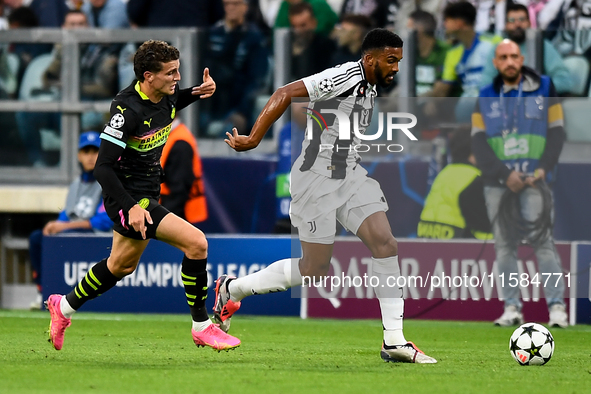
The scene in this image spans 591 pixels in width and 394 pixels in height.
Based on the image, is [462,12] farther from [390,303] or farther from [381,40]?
[390,303]

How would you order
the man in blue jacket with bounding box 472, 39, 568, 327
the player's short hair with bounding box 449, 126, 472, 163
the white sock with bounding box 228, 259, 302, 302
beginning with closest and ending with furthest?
the white sock with bounding box 228, 259, 302, 302
the man in blue jacket with bounding box 472, 39, 568, 327
the player's short hair with bounding box 449, 126, 472, 163

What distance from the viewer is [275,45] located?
11.0 m

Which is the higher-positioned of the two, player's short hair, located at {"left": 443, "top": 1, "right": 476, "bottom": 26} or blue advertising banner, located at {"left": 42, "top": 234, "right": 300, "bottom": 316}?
player's short hair, located at {"left": 443, "top": 1, "right": 476, "bottom": 26}

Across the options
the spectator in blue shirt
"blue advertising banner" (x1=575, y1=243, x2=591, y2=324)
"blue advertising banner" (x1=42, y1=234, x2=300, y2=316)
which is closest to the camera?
"blue advertising banner" (x1=575, y1=243, x2=591, y2=324)

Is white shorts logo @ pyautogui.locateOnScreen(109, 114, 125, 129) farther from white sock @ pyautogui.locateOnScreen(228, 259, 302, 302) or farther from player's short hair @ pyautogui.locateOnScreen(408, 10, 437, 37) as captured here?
player's short hair @ pyautogui.locateOnScreen(408, 10, 437, 37)

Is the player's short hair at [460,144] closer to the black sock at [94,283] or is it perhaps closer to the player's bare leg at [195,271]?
the player's bare leg at [195,271]

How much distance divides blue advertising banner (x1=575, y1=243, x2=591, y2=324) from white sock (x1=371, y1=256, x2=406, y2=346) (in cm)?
357

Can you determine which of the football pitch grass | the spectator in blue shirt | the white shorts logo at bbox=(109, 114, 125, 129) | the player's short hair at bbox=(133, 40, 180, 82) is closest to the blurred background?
the spectator in blue shirt

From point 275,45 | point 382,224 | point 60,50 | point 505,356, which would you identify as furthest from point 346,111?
point 60,50

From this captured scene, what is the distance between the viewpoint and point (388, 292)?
6566 mm

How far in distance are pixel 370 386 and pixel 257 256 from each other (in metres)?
4.79

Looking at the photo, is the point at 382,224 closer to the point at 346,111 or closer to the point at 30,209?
the point at 346,111

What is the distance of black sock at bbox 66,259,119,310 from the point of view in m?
6.85

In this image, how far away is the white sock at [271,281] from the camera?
279 inches
